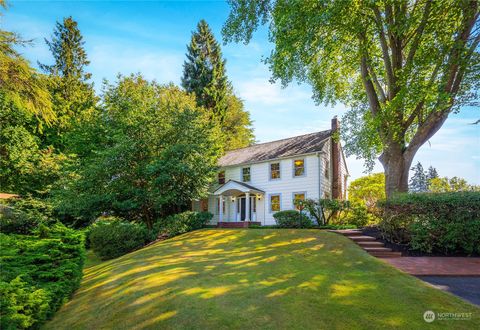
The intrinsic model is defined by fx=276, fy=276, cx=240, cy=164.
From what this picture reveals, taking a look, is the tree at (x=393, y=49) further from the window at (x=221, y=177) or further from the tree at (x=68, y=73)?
the tree at (x=68, y=73)

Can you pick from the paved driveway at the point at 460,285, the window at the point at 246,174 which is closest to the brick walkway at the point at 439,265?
the paved driveway at the point at 460,285

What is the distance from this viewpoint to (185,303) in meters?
5.19

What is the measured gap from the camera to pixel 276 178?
19.7 meters

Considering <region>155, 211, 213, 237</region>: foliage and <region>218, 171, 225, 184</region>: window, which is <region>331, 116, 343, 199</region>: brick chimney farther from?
<region>155, 211, 213, 237</region>: foliage

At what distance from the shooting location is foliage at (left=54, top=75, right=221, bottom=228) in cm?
1563

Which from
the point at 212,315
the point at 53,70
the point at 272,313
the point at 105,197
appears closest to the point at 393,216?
the point at 272,313

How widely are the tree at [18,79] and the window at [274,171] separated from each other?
48.1ft

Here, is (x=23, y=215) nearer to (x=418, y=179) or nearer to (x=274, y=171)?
(x=274, y=171)

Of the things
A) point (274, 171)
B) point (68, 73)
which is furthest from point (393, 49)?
point (68, 73)

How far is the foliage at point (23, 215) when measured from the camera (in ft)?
57.9

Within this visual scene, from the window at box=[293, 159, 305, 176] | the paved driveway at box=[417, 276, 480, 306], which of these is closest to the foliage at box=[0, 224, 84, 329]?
the paved driveway at box=[417, 276, 480, 306]

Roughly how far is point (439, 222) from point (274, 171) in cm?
1150

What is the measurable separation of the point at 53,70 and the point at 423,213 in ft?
113

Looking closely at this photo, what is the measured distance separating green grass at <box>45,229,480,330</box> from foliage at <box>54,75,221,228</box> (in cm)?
761
